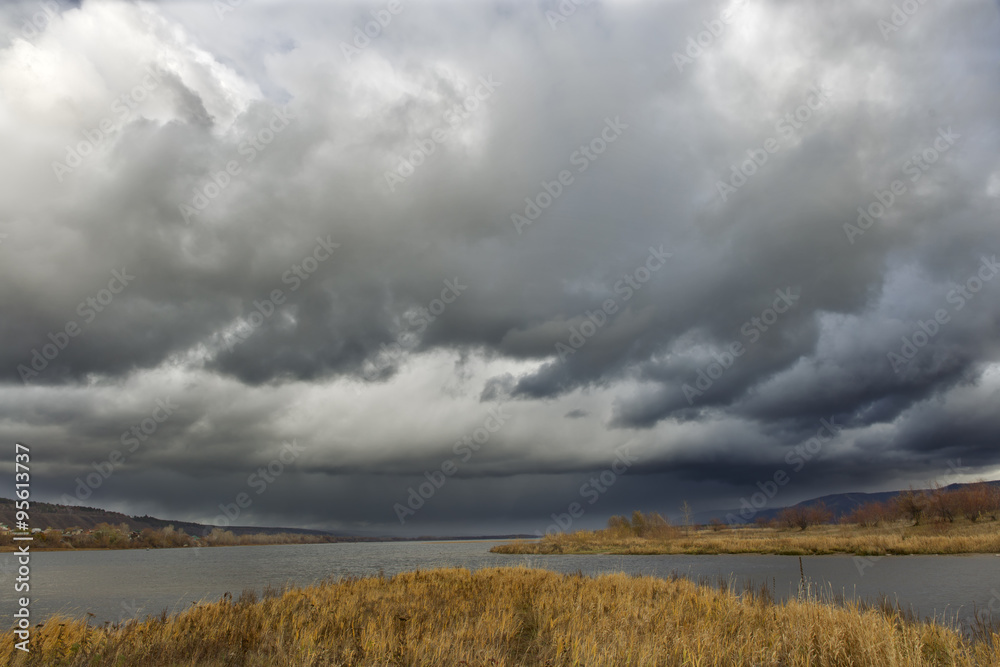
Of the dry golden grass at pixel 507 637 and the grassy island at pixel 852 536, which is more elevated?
the dry golden grass at pixel 507 637

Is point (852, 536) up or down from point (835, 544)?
down

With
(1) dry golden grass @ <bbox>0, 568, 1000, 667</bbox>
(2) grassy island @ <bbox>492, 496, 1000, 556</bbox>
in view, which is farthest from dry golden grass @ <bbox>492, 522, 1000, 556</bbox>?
(1) dry golden grass @ <bbox>0, 568, 1000, 667</bbox>

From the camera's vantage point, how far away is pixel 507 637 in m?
13.3

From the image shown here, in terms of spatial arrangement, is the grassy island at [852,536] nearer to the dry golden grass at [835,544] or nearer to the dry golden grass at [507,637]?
the dry golden grass at [835,544]

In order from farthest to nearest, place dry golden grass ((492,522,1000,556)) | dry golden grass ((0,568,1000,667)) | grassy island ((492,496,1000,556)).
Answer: grassy island ((492,496,1000,556)) → dry golden grass ((492,522,1000,556)) → dry golden grass ((0,568,1000,667))

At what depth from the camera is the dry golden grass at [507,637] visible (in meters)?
11.0

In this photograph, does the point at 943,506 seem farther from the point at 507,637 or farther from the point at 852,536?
the point at 507,637

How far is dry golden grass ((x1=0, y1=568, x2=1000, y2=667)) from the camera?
1095 centimetres

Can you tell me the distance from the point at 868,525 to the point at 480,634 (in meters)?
118

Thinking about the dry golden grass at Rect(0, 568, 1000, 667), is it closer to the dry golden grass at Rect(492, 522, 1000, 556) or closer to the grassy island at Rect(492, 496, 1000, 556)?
the dry golden grass at Rect(492, 522, 1000, 556)

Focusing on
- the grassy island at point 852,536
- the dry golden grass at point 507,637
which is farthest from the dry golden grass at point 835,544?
the dry golden grass at point 507,637

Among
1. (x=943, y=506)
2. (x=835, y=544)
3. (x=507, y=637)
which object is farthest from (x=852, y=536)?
(x=507, y=637)

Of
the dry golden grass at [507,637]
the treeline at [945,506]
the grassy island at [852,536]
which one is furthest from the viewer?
the treeline at [945,506]

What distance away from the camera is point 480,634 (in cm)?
1273
